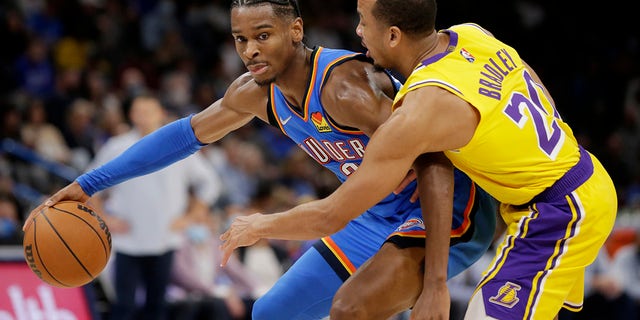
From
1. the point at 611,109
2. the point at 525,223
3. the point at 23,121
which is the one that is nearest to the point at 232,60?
the point at 23,121

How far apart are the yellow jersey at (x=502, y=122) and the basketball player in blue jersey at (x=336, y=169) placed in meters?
0.20

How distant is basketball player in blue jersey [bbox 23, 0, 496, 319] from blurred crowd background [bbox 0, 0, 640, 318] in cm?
364

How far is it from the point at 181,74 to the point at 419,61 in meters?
8.10

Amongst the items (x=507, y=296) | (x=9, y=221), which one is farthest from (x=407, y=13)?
(x=9, y=221)

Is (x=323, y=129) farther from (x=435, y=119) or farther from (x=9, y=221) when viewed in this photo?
(x=9, y=221)

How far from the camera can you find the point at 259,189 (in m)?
9.33

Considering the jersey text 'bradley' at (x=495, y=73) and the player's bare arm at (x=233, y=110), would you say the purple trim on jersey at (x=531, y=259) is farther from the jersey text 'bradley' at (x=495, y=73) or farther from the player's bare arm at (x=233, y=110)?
the player's bare arm at (x=233, y=110)

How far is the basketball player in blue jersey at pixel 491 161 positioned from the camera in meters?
3.58

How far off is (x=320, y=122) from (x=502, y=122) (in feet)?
Answer: 3.01

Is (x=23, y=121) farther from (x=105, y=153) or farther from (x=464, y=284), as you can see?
(x=464, y=284)

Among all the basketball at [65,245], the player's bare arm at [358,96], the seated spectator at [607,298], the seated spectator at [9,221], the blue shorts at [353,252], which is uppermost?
the player's bare arm at [358,96]

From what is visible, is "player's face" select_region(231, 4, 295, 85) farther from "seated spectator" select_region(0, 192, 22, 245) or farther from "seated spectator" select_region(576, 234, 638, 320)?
"seated spectator" select_region(576, 234, 638, 320)

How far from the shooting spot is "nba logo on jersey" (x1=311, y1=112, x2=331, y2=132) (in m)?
4.23

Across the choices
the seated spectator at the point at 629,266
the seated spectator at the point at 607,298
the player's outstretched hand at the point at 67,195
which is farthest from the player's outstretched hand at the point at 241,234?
the seated spectator at the point at 629,266
